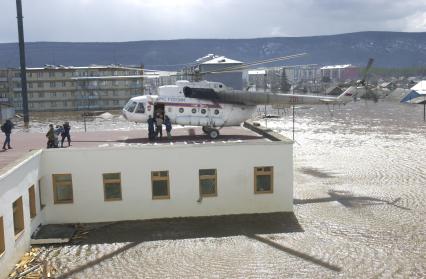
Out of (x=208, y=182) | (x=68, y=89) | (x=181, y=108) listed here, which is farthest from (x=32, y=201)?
(x=68, y=89)

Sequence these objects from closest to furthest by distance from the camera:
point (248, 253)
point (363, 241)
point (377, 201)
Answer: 1. point (248, 253)
2. point (363, 241)
3. point (377, 201)

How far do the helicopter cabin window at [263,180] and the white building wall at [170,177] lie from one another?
0.47ft

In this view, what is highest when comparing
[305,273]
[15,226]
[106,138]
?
[106,138]

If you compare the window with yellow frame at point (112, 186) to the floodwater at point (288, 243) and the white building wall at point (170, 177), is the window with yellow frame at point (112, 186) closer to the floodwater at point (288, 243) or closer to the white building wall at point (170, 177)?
the white building wall at point (170, 177)

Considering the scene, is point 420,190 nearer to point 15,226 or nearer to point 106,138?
point 106,138

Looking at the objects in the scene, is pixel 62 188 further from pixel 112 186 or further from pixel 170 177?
pixel 170 177

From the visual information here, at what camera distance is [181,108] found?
67.3ft

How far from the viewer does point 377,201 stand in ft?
63.2

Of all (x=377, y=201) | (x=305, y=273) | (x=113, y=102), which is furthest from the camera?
(x=113, y=102)

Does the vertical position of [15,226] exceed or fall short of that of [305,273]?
it exceeds it

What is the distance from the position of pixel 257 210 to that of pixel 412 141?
27.6 m

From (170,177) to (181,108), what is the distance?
550 centimetres

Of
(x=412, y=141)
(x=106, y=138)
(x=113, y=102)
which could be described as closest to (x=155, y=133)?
(x=106, y=138)

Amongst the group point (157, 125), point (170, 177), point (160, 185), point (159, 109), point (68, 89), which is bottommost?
point (160, 185)
